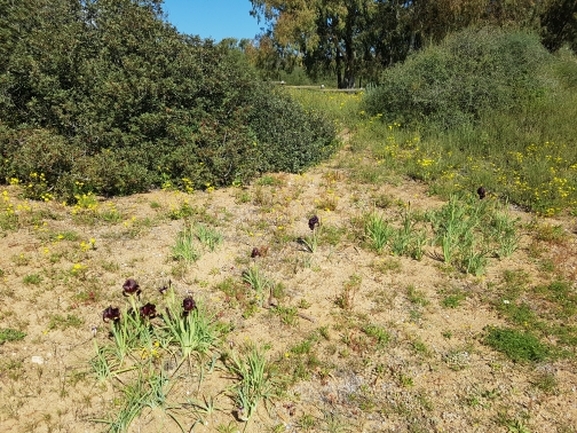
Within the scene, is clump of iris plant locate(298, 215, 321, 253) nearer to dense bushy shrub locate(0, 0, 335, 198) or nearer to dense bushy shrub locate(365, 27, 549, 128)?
dense bushy shrub locate(0, 0, 335, 198)

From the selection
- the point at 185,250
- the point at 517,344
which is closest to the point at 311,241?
the point at 185,250

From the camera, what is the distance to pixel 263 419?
278 centimetres

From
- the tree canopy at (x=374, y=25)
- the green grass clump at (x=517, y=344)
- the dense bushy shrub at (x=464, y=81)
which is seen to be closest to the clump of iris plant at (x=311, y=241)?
the green grass clump at (x=517, y=344)

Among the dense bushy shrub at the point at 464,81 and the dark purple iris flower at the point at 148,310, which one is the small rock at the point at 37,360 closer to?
the dark purple iris flower at the point at 148,310

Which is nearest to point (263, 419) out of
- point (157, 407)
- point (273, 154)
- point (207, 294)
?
point (157, 407)

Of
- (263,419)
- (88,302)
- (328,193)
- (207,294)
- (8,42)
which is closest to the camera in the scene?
(263,419)

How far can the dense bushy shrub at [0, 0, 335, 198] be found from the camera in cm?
608

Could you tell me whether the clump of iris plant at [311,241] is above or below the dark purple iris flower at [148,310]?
below

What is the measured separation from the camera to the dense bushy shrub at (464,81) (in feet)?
28.1

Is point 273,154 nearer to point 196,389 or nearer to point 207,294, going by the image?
point 207,294

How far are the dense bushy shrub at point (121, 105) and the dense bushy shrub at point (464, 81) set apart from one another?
3.11m

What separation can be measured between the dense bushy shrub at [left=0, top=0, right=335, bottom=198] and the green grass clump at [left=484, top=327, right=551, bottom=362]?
4143mm

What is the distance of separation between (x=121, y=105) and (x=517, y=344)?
19.6 ft

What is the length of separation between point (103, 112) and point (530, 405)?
6.42m
